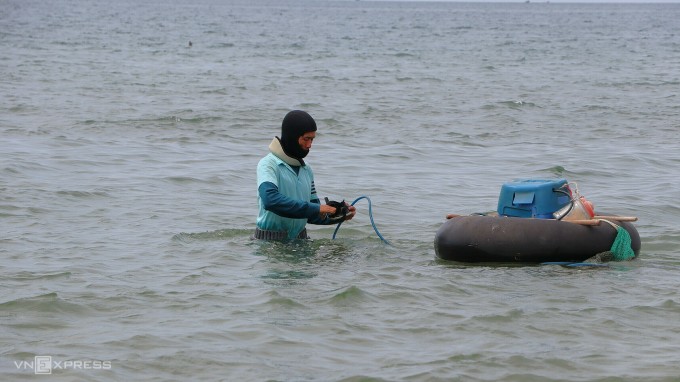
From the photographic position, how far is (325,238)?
10320mm

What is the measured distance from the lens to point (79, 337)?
23.6 feet

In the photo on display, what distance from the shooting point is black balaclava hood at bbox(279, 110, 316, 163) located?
28.8 feet

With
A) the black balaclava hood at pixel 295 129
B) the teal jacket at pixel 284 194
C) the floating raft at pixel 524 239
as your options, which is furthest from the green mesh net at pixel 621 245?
the black balaclava hood at pixel 295 129

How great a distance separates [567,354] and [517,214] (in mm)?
2428

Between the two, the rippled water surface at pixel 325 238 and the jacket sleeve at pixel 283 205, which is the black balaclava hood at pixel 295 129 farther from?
the rippled water surface at pixel 325 238

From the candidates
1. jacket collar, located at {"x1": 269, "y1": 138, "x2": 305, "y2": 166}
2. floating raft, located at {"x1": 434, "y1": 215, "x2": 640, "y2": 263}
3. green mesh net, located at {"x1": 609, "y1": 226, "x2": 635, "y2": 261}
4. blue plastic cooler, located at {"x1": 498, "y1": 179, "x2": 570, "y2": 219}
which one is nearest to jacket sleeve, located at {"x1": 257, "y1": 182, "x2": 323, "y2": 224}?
jacket collar, located at {"x1": 269, "y1": 138, "x2": 305, "y2": 166}

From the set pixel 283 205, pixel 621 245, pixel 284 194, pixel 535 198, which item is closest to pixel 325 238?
pixel 284 194

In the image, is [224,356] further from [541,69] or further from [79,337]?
[541,69]

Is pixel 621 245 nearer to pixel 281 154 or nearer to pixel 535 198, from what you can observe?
pixel 535 198

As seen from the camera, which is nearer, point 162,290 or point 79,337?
point 79,337

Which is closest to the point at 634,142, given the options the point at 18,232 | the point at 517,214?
the point at 517,214

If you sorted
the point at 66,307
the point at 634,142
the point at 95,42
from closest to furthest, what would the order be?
the point at 66,307
the point at 634,142
the point at 95,42

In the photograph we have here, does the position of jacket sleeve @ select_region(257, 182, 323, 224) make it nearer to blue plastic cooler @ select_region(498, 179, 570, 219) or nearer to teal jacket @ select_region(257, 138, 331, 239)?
teal jacket @ select_region(257, 138, 331, 239)

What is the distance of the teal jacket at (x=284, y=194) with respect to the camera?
8.75 metres
